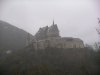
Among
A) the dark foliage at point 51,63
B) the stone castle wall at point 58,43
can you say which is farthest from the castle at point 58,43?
the dark foliage at point 51,63

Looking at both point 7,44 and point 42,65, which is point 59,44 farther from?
point 7,44

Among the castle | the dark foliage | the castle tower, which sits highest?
the castle tower


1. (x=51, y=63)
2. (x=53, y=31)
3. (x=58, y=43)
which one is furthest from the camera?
(x=53, y=31)

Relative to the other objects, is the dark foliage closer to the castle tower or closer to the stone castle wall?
the stone castle wall

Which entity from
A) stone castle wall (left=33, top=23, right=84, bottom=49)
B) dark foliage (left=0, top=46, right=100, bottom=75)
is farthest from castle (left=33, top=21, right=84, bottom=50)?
dark foliage (left=0, top=46, right=100, bottom=75)

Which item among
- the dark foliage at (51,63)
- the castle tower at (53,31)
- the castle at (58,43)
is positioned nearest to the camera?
the dark foliage at (51,63)

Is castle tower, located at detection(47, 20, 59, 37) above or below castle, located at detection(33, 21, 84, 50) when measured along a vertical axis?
above

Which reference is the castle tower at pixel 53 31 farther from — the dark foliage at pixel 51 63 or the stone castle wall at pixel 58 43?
the dark foliage at pixel 51 63

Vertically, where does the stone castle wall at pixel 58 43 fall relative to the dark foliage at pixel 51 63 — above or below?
above

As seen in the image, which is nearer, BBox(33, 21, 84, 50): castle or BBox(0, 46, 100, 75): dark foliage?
BBox(0, 46, 100, 75): dark foliage

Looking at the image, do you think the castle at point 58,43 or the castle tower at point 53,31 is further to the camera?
the castle tower at point 53,31

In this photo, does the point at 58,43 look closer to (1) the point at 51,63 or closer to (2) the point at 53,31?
(2) the point at 53,31

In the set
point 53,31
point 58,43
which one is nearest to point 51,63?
point 58,43

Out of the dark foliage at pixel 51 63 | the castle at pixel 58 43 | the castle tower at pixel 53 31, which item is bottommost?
the dark foliage at pixel 51 63
